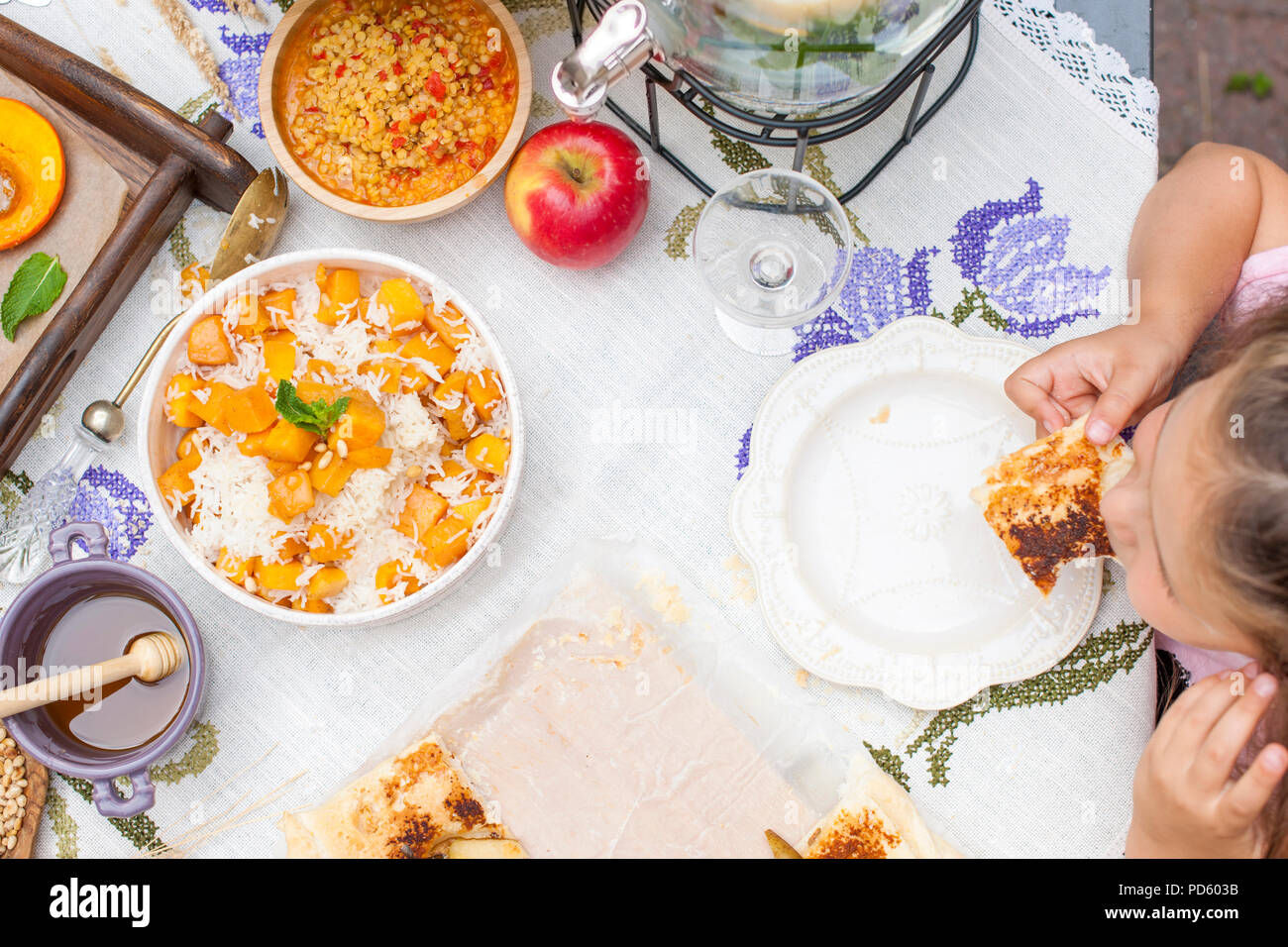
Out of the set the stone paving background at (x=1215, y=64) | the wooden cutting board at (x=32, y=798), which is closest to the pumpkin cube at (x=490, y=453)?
the wooden cutting board at (x=32, y=798)

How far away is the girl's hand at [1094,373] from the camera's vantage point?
1.07m

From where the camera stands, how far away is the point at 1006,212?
1174 mm

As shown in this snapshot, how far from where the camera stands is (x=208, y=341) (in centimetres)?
105

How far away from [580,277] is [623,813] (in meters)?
0.66

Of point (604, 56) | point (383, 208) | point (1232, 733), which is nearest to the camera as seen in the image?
point (604, 56)

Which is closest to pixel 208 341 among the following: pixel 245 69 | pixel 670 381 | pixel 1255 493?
pixel 245 69

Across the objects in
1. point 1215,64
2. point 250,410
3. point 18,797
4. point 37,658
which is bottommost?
point 18,797

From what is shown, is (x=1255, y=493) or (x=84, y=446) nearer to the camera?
(x=1255, y=493)

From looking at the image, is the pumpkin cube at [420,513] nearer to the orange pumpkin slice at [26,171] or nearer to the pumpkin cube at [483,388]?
the pumpkin cube at [483,388]

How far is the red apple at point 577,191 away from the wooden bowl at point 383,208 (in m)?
0.03

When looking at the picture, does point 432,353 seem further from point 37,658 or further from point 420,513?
point 37,658

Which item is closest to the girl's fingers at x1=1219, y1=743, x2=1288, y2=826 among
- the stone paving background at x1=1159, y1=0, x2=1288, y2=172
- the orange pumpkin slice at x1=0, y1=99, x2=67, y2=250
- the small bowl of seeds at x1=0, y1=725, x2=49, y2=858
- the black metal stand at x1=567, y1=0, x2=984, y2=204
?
the black metal stand at x1=567, y1=0, x2=984, y2=204

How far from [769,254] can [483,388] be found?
1.29 ft

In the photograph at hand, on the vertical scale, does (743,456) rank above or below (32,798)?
above
